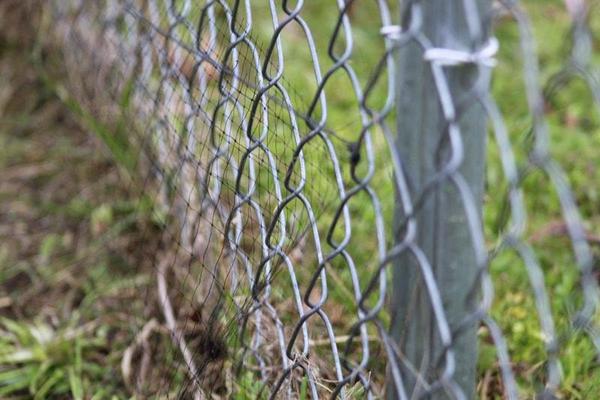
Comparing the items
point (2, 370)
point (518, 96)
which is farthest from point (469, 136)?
point (518, 96)

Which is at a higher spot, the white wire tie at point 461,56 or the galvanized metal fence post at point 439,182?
the white wire tie at point 461,56

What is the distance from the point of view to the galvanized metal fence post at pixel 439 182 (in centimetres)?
92

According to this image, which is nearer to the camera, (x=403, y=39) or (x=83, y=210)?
(x=403, y=39)

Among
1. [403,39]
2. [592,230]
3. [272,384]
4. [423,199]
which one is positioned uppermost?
[403,39]

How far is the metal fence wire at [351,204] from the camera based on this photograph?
919 mm

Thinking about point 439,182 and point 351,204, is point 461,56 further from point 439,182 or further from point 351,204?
point 351,204

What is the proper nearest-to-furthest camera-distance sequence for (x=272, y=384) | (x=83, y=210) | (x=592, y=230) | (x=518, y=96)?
(x=272, y=384) < (x=592, y=230) < (x=83, y=210) < (x=518, y=96)

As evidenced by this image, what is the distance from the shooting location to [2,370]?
71.9 inches

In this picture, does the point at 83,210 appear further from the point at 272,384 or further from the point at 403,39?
the point at 403,39

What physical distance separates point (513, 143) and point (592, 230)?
19.1 inches

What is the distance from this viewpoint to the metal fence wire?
919mm

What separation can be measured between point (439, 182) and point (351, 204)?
4.39 feet

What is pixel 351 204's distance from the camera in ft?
7.32

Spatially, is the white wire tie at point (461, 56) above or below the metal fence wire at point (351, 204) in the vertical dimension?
above
